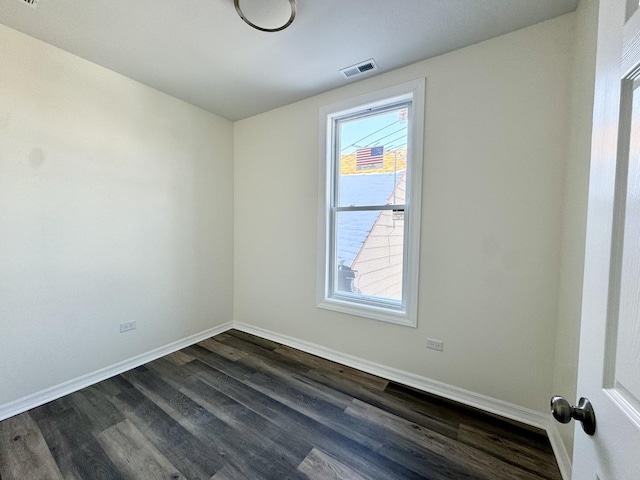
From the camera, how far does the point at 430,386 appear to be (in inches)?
83.2

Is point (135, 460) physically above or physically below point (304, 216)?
below

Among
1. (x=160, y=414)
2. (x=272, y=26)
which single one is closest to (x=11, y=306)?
(x=160, y=414)

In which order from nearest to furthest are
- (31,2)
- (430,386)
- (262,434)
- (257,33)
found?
1. (31,2)
2. (262,434)
3. (257,33)
4. (430,386)

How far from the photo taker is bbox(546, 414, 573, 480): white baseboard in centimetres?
136

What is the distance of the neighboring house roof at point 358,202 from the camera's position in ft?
8.02

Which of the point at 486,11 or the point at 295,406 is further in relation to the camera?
the point at 295,406

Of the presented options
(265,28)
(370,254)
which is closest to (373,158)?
(370,254)

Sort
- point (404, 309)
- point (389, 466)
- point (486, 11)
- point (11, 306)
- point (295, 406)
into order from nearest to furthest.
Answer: point (389, 466) → point (486, 11) → point (11, 306) → point (295, 406) → point (404, 309)

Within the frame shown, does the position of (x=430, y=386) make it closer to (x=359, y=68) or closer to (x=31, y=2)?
(x=359, y=68)

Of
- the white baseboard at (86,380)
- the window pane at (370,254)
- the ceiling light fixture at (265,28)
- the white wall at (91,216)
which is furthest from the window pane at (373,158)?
the white baseboard at (86,380)

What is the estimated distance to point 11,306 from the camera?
1.82m

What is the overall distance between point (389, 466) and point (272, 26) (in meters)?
2.82

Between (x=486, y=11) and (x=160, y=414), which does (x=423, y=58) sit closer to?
(x=486, y=11)

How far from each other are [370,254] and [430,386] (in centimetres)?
122
